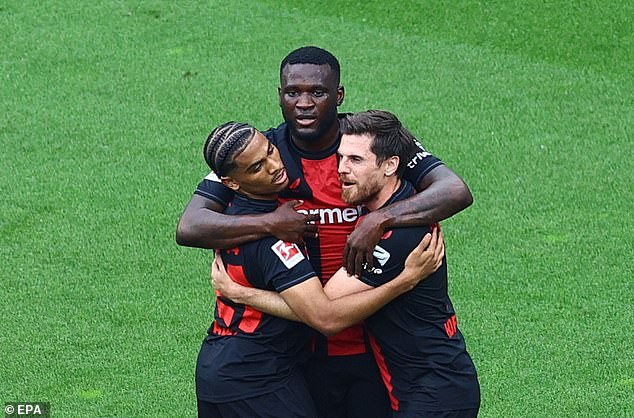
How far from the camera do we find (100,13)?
12.0 metres

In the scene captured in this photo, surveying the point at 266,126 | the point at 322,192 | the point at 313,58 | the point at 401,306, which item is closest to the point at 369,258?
the point at 401,306

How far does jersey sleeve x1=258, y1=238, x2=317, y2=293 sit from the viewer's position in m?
4.69

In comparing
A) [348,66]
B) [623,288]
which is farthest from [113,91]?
[623,288]

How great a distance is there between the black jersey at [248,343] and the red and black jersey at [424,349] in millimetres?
342

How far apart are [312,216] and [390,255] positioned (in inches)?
14.8

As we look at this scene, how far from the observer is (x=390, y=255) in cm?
473

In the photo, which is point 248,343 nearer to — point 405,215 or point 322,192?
point 322,192

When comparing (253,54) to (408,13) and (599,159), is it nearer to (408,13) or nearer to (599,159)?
(408,13)

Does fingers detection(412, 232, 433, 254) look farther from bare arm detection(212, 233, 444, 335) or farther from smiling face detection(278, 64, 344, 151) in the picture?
smiling face detection(278, 64, 344, 151)

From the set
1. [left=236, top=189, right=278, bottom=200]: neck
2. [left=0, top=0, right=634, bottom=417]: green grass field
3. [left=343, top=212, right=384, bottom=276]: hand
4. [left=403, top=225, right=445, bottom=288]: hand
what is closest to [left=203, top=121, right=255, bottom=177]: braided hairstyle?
[left=236, top=189, right=278, bottom=200]: neck

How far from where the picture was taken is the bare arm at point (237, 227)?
4750 millimetres

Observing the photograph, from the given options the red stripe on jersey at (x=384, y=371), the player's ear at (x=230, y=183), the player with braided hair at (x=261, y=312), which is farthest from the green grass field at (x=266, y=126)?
the player's ear at (x=230, y=183)

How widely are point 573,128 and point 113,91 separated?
3.71m

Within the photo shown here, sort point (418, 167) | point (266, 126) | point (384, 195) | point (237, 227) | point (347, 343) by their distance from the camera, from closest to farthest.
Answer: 1. point (237, 227)
2. point (384, 195)
3. point (418, 167)
4. point (347, 343)
5. point (266, 126)
